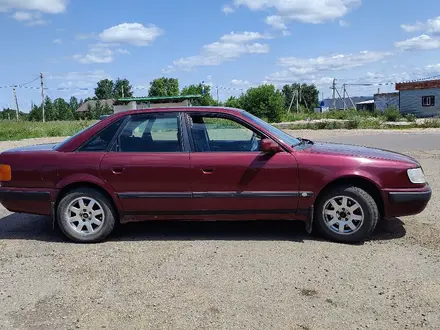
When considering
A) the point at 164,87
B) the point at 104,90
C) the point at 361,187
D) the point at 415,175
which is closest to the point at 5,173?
the point at 361,187

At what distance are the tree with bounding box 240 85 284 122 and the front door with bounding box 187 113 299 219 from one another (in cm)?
4308

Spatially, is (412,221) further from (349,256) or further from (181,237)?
(181,237)

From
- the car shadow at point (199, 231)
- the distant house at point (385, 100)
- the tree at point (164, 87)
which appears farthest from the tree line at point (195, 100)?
Answer: the car shadow at point (199, 231)

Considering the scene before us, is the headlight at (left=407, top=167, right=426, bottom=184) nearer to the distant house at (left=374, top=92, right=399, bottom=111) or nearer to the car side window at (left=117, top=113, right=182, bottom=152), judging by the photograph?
the car side window at (left=117, top=113, right=182, bottom=152)

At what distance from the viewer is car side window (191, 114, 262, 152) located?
5429 mm

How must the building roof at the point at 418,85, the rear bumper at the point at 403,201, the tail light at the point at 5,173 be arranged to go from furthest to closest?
the building roof at the point at 418,85 → the tail light at the point at 5,173 → the rear bumper at the point at 403,201

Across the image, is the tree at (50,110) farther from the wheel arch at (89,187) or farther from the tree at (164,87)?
the wheel arch at (89,187)

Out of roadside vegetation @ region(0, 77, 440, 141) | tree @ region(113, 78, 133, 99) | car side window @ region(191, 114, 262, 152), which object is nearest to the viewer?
car side window @ region(191, 114, 262, 152)

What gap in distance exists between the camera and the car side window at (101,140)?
18.0 ft

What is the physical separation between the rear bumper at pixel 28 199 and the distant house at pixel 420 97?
49.6m

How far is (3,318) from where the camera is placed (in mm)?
3619

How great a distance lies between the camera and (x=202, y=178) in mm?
5301

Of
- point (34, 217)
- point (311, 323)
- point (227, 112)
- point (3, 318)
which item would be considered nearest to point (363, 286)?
point (311, 323)

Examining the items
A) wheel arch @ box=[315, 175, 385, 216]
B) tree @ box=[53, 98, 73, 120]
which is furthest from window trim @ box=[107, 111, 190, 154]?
tree @ box=[53, 98, 73, 120]
